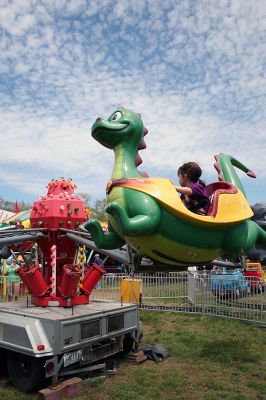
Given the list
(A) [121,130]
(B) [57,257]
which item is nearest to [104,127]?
(A) [121,130]

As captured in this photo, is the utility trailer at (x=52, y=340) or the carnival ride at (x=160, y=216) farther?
the utility trailer at (x=52, y=340)

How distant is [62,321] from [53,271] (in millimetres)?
1464

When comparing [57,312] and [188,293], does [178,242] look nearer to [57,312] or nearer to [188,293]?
[57,312]

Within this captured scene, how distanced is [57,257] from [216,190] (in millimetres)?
4422

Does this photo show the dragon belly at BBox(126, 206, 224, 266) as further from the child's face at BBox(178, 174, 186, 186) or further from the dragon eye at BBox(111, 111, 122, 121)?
the dragon eye at BBox(111, 111, 122, 121)

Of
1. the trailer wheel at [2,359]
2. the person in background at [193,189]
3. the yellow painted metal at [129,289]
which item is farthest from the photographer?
the yellow painted metal at [129,289]

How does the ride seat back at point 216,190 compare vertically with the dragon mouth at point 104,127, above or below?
below

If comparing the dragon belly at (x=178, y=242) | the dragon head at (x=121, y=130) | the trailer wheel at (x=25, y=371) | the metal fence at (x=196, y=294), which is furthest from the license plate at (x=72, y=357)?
the metal fence at (x=196, y=294)

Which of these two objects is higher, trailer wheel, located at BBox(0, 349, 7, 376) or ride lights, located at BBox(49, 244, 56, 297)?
ride lights, located at BBox(49, 244, 56, 297)

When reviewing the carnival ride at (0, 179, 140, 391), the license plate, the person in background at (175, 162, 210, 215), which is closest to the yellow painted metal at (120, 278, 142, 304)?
the carnival ride at (0, 179, 140, 391)

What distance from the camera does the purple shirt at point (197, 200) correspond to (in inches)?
115

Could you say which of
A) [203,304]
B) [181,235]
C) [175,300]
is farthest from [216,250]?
[175,300]

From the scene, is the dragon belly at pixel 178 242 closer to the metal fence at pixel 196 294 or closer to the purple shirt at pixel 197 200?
the purple shirt at pixel 197 200

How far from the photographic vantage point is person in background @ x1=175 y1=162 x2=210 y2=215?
2.91m
